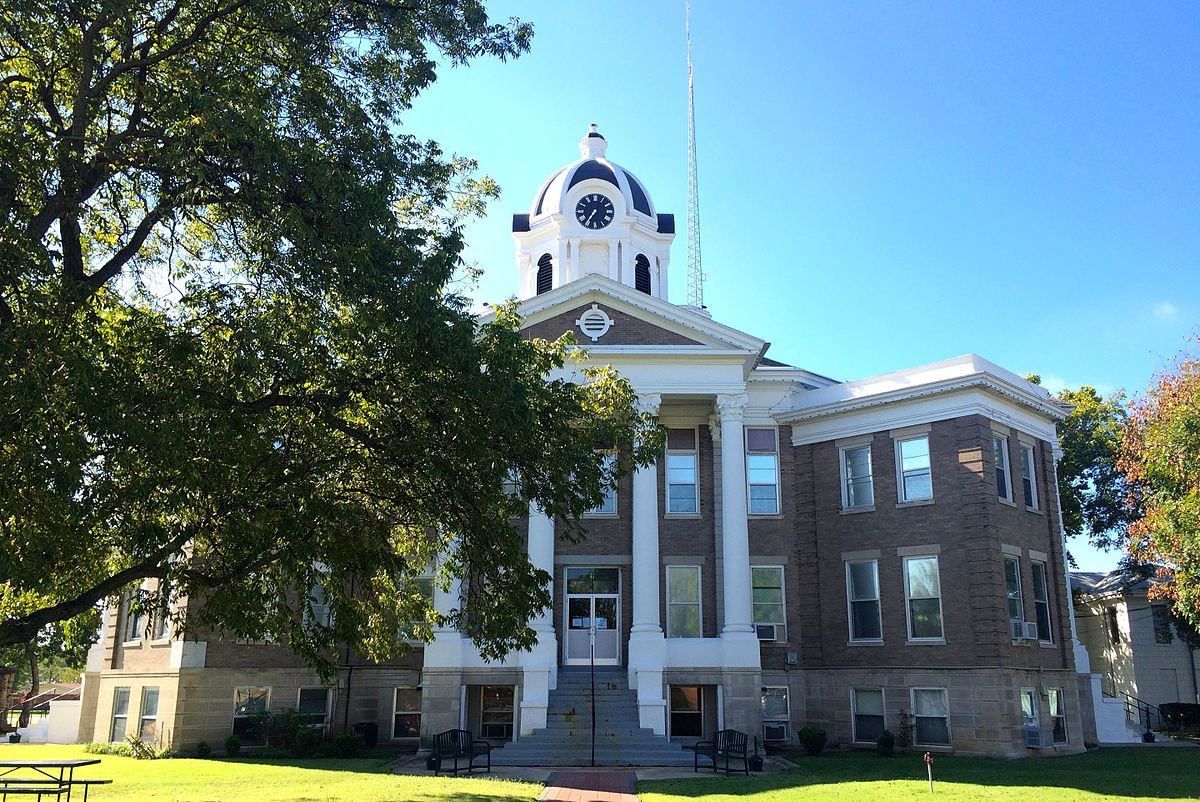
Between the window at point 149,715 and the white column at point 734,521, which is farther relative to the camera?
the window at point 149,715

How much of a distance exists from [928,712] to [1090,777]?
6.31m

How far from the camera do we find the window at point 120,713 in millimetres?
27062

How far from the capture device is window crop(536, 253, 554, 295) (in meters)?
37.4

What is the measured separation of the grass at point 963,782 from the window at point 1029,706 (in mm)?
1336

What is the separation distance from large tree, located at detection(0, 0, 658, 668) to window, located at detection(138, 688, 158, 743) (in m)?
11.7

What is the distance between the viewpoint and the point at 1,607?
15141mm

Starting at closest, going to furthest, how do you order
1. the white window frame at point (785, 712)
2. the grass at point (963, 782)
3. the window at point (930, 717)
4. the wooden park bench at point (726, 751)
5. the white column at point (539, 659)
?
the grass at point (963, 782)
the wooden park bench at point (726, 751)
the white column at point (539, 659)
the window at point (930, 717)
the white window frame at point (785, 712)

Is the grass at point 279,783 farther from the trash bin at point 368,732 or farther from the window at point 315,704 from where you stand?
the window at point 315,704

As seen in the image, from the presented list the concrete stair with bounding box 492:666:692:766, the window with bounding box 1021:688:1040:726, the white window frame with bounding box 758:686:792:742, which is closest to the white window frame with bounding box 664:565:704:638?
the white window frame with bounding box 758:686:792:742

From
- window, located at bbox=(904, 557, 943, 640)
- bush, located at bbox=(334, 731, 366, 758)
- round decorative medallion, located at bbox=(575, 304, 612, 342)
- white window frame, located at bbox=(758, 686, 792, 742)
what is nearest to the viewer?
bush, located at bbox=(334, 731, 366, 758)

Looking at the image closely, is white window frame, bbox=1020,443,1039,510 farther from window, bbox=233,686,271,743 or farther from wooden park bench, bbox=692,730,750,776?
window, bbox=233,686,271,743

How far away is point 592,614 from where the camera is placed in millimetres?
27609

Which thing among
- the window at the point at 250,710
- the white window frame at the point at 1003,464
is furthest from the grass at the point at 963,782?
the window at the point at 250,710

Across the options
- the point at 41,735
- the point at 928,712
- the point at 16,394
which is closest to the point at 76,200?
the point at 16,394
